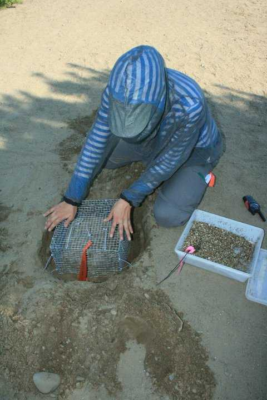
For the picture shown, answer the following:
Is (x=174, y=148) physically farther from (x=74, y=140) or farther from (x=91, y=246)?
(x=74, y=140)

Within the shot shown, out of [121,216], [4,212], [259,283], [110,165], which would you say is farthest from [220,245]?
[4,212]

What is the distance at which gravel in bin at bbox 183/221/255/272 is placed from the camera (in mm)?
2791

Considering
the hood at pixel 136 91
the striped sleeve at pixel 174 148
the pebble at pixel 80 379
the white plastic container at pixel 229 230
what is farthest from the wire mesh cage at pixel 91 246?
the hood at pixel 136 91

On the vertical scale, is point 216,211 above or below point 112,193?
above

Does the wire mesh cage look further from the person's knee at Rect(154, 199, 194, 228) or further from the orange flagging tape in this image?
the person's knee at Rect(154, 199, 194, 228)

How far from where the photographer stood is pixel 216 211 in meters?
3.32

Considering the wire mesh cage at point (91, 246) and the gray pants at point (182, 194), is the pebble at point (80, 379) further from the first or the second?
the gray pants at point (182, 194)

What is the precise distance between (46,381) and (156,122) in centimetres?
175

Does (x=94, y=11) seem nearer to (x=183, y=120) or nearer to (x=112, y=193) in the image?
(x=112, y=193)

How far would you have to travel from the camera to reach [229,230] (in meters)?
2.98

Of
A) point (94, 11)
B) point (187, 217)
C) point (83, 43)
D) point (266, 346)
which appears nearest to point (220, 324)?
point (266, 346)

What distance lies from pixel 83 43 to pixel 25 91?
175cm

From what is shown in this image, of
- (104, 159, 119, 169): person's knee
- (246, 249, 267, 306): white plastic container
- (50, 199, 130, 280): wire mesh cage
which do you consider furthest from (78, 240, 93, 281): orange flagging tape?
(246, 249, 267, 306): white plastic container

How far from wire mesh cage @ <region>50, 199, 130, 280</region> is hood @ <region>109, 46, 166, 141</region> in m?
0.95
